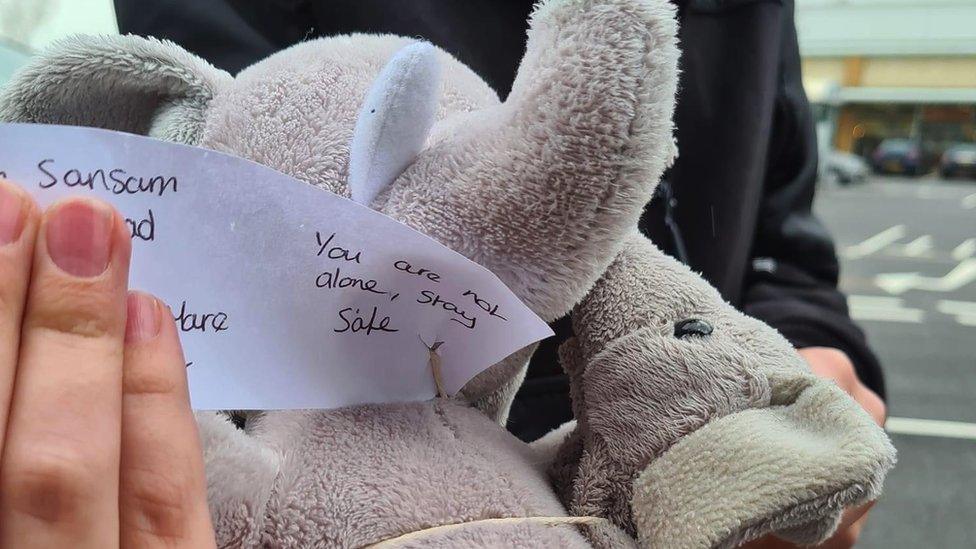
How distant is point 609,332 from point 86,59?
10.8 inches

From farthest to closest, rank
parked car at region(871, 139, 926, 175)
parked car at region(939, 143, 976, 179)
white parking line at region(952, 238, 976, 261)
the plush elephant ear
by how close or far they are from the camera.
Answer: parked car at region(871, 139, 926, 175), parked car at region(939, 143, 976, 179), white parking line at region(952, 238, 976, 261), the plush elephant ear

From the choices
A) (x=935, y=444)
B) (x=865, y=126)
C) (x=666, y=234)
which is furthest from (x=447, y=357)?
(x=865, y=126)

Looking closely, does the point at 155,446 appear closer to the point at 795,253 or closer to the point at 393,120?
the point at 393,120

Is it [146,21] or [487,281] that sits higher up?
[146,21]

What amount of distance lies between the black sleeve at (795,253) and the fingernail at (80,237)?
0.64 metres

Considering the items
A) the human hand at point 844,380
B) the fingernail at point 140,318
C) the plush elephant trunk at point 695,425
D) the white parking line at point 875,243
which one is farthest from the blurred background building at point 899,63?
the fingernail at point 140,318

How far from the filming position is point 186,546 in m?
0.25

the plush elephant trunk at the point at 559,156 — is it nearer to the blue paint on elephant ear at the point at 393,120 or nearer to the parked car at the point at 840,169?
the blue paint on elephant ear at the point at 393,120

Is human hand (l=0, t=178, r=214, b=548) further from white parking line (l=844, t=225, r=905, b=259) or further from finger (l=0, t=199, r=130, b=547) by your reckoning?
white parking line (l=844, t=225, r=905, b=259)

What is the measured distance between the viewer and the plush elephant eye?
13.7 inches

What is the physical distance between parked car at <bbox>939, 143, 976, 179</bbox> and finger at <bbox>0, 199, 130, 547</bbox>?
12.5m

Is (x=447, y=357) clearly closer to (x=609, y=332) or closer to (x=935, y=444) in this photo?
(x=609, y=332)

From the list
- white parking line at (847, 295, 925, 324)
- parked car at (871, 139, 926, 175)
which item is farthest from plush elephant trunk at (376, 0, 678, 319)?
parked car at (871, 139, 926, 175)

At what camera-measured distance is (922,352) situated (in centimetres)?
312
